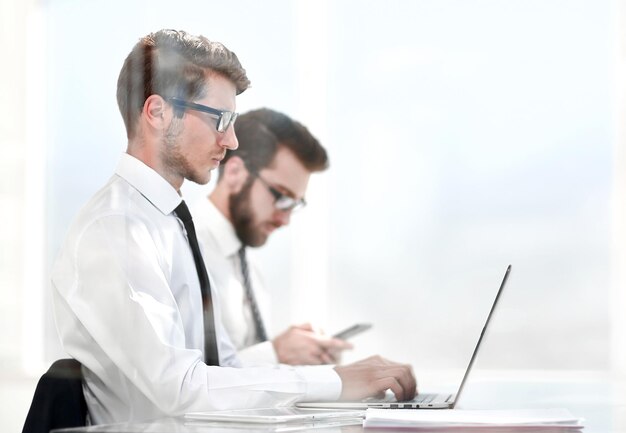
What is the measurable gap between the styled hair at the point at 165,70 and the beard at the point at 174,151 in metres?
0.07

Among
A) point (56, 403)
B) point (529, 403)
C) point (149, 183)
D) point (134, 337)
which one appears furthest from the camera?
point (529, 403)

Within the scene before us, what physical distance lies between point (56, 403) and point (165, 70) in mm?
817

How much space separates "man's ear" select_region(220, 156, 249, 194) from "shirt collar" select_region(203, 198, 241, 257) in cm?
10

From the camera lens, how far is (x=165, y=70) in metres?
2.14

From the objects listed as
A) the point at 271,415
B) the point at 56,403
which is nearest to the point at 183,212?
the point at 56,403

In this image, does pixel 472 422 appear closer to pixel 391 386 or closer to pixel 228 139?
pixel 391 386

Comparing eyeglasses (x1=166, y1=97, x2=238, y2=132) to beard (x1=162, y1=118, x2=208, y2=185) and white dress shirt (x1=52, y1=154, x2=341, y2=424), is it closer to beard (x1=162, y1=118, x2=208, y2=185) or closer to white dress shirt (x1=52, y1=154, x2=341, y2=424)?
beard (x1=162, y1=118, x2=208, y2=185)

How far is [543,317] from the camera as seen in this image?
314 centimetres

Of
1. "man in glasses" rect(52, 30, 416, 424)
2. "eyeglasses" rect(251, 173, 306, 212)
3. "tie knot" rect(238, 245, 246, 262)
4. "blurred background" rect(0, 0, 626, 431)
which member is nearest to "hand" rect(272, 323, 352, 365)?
"blurred background" rect(0, 0, 626, 431)

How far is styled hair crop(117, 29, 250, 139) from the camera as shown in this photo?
2119 millimetres

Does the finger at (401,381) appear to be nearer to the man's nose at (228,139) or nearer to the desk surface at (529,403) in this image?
the desk surface at (529,403)

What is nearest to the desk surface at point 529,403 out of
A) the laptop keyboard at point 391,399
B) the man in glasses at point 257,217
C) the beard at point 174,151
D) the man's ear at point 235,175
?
the laptop keyboard at point 391,399

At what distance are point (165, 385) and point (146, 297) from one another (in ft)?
0.58

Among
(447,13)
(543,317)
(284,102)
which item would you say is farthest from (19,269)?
(543,317)
